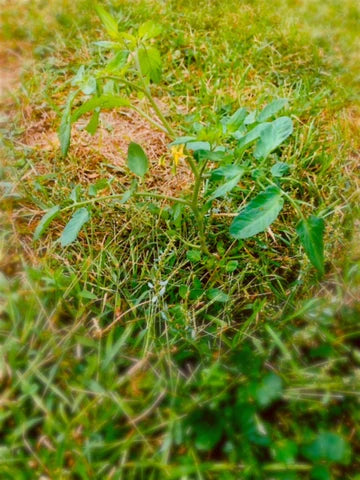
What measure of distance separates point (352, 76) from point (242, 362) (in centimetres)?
159

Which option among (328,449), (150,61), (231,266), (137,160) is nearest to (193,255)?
(231,266)

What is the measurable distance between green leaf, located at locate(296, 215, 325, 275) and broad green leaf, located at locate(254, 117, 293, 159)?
0.67ft

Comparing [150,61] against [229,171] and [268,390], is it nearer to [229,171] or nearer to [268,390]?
[229,171]

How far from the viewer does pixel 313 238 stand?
1.08m

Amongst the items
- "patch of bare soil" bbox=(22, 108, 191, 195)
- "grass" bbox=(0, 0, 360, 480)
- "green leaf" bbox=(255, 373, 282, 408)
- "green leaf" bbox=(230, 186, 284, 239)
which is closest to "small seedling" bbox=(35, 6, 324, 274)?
"green leaf" bbox=(230, 186, 284, 239)

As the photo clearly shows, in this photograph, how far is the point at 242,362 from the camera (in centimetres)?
115

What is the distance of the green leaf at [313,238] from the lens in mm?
1069

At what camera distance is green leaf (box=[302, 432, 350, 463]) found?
984 mm

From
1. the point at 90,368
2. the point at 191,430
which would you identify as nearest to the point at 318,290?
the point at 191,430

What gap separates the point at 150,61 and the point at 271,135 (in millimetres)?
406

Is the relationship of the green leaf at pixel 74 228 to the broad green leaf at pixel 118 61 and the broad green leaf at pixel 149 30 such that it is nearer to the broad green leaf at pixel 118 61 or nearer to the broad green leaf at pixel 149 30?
the broad green leaf at pixel 118 61

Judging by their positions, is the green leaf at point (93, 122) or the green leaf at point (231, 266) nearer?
the green leaf at point (93, 122)

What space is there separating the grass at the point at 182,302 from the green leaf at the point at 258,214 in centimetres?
31

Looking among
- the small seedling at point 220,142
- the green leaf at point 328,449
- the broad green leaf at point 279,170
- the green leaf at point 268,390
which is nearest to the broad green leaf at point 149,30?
the small seedling at point 220,142
